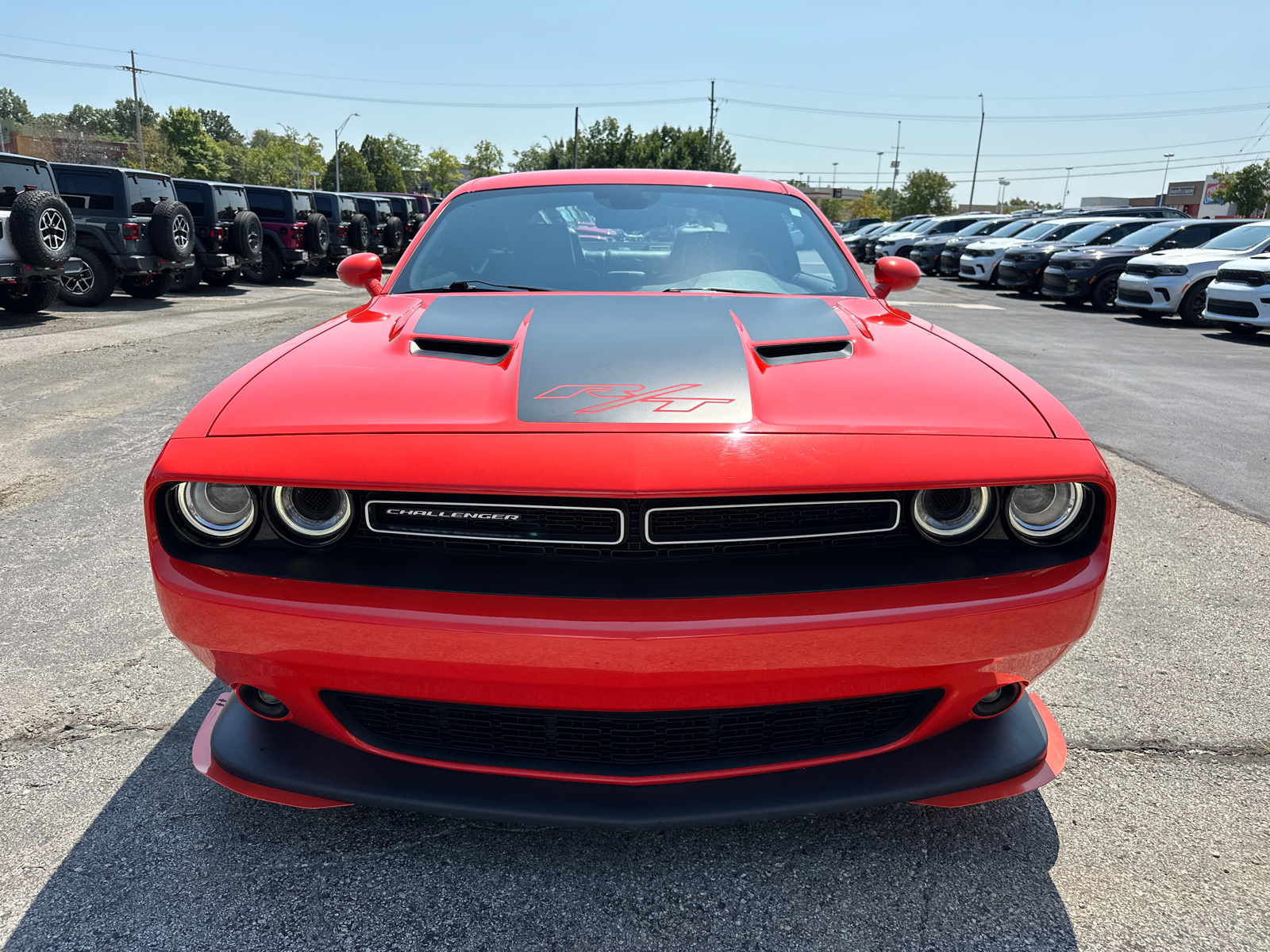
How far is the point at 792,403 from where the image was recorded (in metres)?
1.63

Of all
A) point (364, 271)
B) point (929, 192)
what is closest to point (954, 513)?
point (364, 271)

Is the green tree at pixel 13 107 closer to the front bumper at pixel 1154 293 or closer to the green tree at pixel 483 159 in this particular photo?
the green tree at pixel 483 159

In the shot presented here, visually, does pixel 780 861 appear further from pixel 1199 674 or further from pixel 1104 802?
pixel 1199 674

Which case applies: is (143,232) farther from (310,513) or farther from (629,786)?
(629,786)

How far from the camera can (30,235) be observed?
9438mm

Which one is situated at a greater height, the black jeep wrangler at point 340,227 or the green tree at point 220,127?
the green tree at point 220,127

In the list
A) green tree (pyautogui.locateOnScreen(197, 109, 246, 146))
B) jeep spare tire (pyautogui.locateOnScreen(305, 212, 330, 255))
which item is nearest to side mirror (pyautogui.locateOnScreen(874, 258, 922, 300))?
jeep spare tire (pyautogui.locateOnScreen(305, 212, 330, 255))

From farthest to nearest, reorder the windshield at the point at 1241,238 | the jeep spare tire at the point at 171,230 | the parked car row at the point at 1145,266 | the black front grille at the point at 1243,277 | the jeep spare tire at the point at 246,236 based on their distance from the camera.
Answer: the jeep spare tire at the point at 246,236 < the windshield at the point at 1241,238 < the jeep spare tire at the point at 171,230 < the parked car row at the point at 1145,266 < the black front grille at the point at 1243,277

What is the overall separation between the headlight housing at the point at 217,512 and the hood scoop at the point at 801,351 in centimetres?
106

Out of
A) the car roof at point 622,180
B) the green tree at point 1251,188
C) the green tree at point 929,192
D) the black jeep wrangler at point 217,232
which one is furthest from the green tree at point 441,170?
the car roof at point 622,180

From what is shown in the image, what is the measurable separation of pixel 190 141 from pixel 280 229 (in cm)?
9119

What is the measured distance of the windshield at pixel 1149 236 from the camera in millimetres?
15055

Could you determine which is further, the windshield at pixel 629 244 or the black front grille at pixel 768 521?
the windshield at pixel 629 244

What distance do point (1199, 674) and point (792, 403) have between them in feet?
A: 6.22
